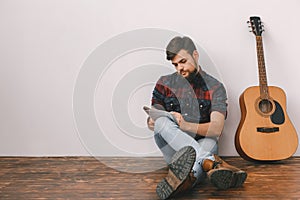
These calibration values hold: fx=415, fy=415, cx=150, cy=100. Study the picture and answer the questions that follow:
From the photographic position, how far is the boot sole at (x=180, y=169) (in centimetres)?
166

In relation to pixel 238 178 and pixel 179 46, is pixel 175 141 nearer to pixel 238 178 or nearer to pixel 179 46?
pixel 238 178

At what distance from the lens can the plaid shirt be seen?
225cm

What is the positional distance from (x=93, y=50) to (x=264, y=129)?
3.59 ft

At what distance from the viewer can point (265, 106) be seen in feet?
7.68

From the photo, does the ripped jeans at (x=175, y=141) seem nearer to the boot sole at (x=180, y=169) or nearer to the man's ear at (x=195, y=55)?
the boot sole at (x=180, y=169)

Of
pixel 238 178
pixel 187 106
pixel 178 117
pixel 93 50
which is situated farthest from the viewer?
pixel 93 50

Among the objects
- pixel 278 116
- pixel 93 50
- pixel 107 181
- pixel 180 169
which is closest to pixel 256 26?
pixel 278 116

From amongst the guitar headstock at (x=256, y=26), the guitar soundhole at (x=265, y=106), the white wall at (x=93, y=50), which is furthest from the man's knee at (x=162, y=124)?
the guitar headstock at (x=256, y=26)

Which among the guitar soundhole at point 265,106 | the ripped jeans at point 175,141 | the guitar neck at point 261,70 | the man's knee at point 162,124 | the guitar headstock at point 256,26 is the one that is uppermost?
the guitar headstock at point 256,26

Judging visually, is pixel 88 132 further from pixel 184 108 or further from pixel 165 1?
pixel 165 1

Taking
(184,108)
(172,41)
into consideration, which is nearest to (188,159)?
(184,108)

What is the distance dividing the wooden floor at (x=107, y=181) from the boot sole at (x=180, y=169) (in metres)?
0.07

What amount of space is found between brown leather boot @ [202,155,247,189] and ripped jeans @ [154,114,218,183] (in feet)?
0.13

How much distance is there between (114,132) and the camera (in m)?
2.51
